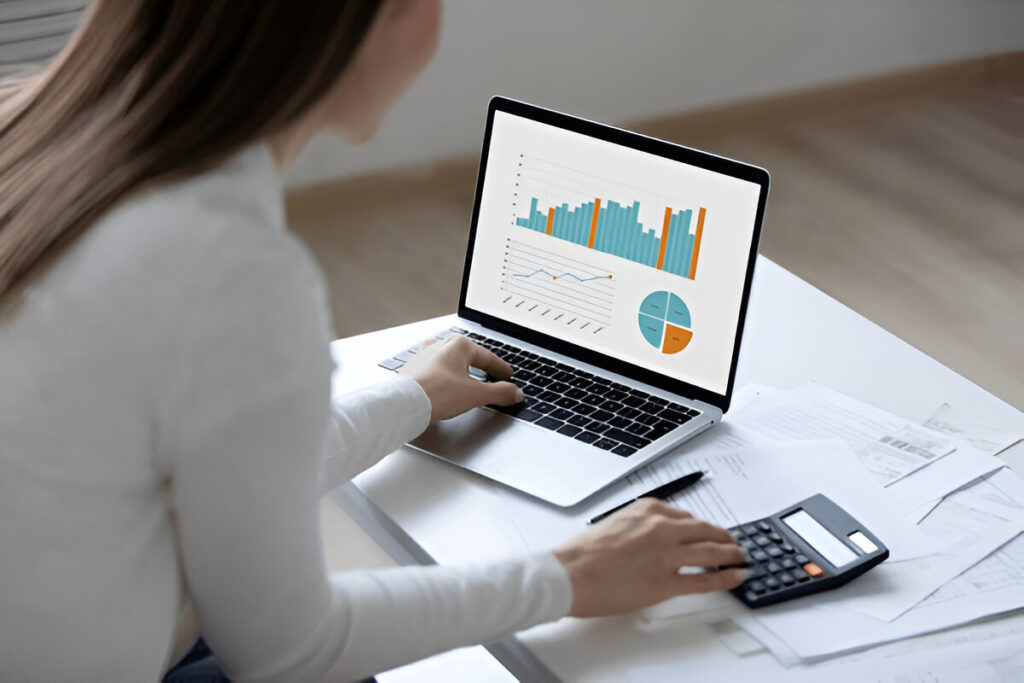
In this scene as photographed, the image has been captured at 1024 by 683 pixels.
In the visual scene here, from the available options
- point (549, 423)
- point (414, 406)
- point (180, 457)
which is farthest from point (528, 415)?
point (180, 457)

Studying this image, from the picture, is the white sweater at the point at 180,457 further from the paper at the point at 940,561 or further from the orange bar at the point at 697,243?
the orange bar at the point at 697,243

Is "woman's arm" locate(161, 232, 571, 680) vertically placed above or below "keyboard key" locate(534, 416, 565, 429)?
above

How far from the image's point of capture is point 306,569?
2.87 ft

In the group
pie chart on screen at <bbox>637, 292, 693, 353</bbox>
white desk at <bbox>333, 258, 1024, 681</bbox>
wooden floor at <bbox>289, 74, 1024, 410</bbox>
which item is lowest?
wooden floor at <bbox>289, 74, 1024, 410</bbox>

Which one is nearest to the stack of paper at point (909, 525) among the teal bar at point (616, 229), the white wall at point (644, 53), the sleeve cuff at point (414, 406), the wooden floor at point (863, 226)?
the teal bar at point (616, 229)

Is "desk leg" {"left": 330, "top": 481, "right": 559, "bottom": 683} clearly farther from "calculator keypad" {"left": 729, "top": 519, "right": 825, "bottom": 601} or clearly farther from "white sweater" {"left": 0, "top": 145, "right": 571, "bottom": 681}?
"calculator keypad" {"left": 729, "top": 519, "right": 825, "bottom": 601}

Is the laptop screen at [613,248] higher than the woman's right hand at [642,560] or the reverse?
higher

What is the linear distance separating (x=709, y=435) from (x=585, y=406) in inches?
5.5

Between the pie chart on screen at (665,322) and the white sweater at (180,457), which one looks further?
the pie chart on screen at (665,322)

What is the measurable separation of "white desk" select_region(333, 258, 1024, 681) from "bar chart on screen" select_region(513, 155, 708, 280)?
6.8 inches

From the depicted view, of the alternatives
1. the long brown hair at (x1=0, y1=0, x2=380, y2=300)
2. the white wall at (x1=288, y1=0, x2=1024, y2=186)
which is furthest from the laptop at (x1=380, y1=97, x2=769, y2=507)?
the white wall at (x1=288, y1=0, x2=1024, y2=186)

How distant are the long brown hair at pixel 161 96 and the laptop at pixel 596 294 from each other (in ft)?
1.66

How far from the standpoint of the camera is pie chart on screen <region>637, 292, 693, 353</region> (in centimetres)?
135

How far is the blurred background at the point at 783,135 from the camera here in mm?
2988
